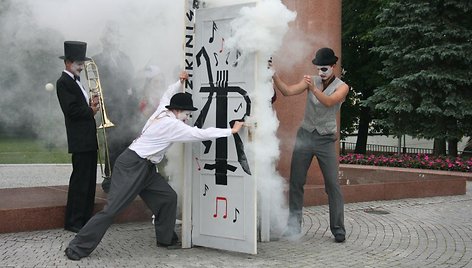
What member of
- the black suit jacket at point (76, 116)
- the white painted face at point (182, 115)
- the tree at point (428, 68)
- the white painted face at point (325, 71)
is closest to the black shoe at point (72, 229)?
Result: the black suit jacket at point (76, 116)

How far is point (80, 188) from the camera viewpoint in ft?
20.7

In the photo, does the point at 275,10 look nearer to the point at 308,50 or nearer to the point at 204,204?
the point at 204,204

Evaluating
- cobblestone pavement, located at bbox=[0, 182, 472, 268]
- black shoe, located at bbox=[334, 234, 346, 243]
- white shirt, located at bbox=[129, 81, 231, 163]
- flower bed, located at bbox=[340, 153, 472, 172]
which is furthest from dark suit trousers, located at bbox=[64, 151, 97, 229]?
flower bed, located at bbox=[340, 153, 472, 172]

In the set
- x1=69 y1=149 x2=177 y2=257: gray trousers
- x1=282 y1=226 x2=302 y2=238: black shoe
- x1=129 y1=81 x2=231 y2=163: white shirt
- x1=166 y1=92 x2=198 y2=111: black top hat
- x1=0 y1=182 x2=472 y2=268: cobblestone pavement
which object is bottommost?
x1=0 y1=182 x2=472 y2=268: cobblestone pavement

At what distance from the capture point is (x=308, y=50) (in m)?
8.79

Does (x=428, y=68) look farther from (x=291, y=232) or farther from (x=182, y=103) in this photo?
(x=182, y=103)

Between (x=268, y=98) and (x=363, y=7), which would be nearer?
(x=268, y=98)

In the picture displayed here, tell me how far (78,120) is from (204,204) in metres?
1.69

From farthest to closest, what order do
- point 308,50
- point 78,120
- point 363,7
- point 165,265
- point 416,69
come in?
point 363,7, point 416,69, point 308,50, point 78,120, point 165,265

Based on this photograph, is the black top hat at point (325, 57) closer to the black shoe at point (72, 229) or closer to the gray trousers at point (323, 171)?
the gray trousers at point (323, 171)

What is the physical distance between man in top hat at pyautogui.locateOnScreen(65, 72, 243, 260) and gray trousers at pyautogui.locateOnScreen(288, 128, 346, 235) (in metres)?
1.29

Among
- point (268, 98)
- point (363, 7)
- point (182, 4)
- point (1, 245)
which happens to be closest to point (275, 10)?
point (268, 98)

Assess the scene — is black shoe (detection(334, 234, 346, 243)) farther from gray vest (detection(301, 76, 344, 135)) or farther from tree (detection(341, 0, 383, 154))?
tree (detection(341, 0, 383, 154))

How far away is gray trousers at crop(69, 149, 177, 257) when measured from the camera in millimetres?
5262
